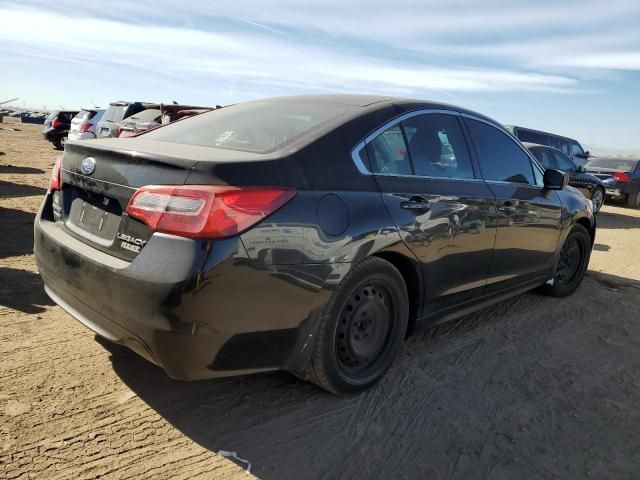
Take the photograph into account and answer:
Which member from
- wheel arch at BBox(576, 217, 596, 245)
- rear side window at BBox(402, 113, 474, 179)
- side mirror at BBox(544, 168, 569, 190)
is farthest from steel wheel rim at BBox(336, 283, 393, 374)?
wheel arch at BBox(576, 217, 596, 245)

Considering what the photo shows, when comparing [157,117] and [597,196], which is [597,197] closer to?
[597,196]

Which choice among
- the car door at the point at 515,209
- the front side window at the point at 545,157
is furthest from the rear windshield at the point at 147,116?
the car door at the point at 515,209

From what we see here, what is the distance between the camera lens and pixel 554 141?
52.6 ft

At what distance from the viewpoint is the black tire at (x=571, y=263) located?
5.29 meters

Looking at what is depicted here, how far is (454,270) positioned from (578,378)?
114 centimetres

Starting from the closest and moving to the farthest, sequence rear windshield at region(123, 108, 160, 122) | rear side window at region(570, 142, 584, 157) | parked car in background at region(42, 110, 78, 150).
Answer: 1. rear windshield at region(123, 108, 160, 122)
2. rear side window at region(570, 142, 584, 157)
3. parked car in background at region(42, 110, 78, 150)

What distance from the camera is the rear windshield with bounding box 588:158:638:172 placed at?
52.3ft

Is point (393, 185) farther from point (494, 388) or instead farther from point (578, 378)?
point (578, 378)

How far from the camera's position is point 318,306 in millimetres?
2654

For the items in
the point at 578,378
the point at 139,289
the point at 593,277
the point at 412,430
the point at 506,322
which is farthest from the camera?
the point at 593,277

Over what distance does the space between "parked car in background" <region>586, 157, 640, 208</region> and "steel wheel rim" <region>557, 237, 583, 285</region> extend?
11110 millimetres

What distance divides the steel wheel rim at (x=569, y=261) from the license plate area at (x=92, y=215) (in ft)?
13.9

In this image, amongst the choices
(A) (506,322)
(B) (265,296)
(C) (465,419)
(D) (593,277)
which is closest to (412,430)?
A: (C) (465,419)

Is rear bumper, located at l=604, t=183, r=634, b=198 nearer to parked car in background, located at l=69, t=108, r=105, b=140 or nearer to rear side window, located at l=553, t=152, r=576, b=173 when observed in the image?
rear side window, located at l=553, t=152, r=576, b=173
